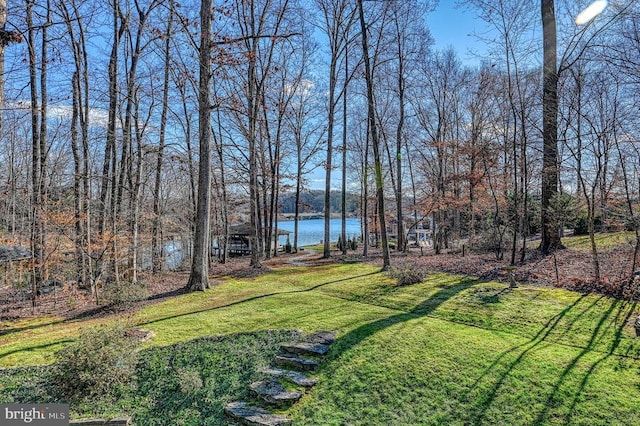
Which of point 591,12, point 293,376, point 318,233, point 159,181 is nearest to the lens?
point 293,376

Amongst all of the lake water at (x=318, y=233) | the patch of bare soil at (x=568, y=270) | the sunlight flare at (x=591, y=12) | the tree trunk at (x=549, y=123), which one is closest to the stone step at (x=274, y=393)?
Answer: the patch of bare soil at (x=568, y=270)

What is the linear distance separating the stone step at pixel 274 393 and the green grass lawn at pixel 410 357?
0.42 ft

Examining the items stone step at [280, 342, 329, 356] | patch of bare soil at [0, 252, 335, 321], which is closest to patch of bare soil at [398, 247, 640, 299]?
stone step at [280, 342, 329, 356]

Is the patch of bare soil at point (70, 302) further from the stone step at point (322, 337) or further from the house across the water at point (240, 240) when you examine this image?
the house across the water at point (240, 240)

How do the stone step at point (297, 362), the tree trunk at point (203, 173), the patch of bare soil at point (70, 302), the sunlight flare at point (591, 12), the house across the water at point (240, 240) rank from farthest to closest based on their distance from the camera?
1. the house across the water at point (240, 240)
2. the tree trunk at point (203, 173)
3. the patch of bare soil at point (70, 302)
4. the sunlight flare at point (591, 12)
5. the stone step at point (297, 362)

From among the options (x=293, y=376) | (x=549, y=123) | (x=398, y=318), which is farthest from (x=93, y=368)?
(x=549, y=123)

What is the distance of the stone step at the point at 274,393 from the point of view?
3.28 meters

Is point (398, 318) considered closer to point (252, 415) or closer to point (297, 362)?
point (297, 362)

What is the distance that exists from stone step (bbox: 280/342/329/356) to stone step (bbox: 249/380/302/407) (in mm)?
697

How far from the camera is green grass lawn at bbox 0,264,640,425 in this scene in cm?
314

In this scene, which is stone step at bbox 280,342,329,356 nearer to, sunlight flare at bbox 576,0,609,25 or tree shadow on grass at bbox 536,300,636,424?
tree shadow on grass at bbox 536,300,636,424

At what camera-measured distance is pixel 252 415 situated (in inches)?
122

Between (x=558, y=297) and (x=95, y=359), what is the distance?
7.32 metres

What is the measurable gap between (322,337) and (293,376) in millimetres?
1023
